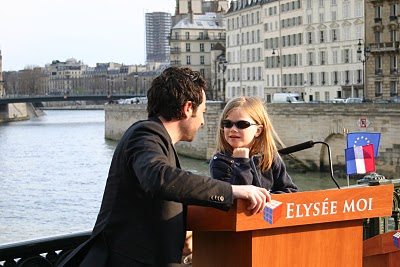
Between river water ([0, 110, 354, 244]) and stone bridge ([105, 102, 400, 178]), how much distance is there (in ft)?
3.13

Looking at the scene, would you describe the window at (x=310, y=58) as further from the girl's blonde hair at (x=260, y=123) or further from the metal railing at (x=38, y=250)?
the girl's blonde hair at (x=260, y=123)

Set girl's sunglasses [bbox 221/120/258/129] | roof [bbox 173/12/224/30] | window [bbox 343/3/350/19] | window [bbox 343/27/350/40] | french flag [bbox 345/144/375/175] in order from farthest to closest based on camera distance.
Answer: roof [bbox 173/12/224/30] → window [bbox 343/27/350/40] → window [bbox 343/3/350/19] → french flag [bbox 345/144/375/175] → girl's sunglasses [bbox 221/120/258/129]

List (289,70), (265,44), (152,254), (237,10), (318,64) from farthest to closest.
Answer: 1. (237,10)
2. (265,44)
3. (289,70)
4. (318,64)
5. (152,254)

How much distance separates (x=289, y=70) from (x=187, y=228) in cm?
5506

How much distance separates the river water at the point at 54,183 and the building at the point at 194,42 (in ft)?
77.2

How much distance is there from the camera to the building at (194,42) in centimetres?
8069

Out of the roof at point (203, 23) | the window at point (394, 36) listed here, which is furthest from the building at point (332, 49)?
the roof at point (203, 23)

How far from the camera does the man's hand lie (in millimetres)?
2928

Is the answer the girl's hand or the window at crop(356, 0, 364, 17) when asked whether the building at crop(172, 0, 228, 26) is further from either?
the girl's hand

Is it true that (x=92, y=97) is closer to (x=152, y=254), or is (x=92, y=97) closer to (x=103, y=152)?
(x=103, y=152)

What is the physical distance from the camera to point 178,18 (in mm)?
83812

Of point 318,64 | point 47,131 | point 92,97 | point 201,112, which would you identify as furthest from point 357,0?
point 201,112

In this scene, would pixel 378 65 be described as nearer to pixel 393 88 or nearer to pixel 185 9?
pixel 393 88

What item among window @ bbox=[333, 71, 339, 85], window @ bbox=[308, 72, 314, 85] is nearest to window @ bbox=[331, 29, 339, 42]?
window @ bbox=[333, 71, 339, 85]
